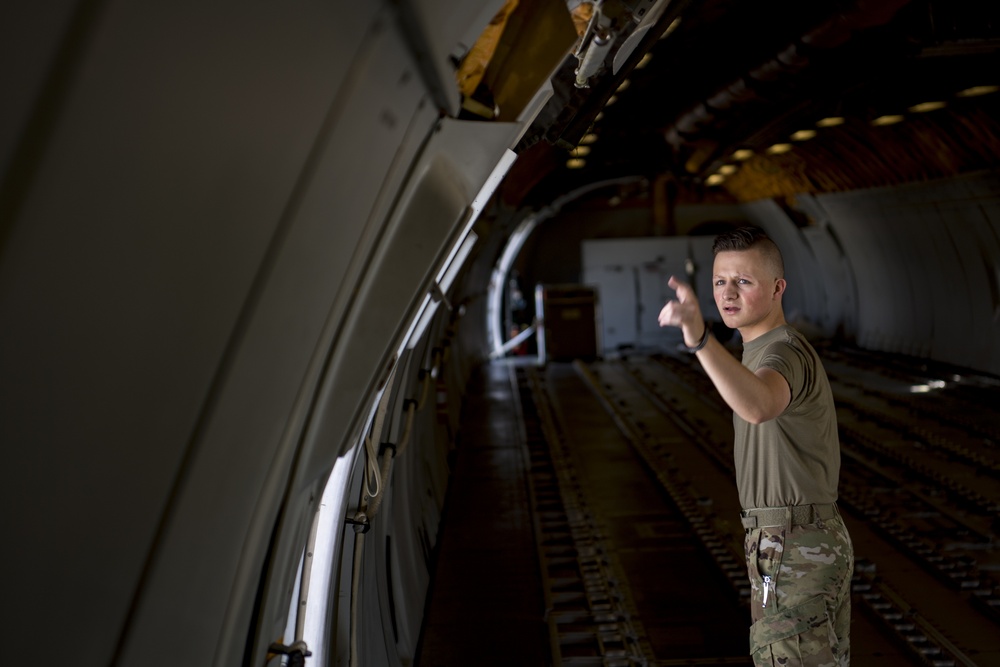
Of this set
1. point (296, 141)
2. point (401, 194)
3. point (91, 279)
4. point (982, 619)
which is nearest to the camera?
point (91, 279)

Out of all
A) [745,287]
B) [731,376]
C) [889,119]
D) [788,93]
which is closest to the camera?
[731,376]

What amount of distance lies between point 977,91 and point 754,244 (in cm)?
894

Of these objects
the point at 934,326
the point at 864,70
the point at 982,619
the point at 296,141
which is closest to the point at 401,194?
the point at 296,141

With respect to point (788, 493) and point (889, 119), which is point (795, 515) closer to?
point (788, 493)

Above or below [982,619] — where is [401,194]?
above

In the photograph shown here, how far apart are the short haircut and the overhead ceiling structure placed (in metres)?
0.63

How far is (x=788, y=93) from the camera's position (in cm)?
1048

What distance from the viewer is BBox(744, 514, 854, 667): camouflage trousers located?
2986mm

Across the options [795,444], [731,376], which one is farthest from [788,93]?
[731,376]

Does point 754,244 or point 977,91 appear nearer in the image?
point 754,244

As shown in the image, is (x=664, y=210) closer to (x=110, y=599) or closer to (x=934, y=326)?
(x=934, y=326)

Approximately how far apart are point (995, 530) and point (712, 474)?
9.32 ft

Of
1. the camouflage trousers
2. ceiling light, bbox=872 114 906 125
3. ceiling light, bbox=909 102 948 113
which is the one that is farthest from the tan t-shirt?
ceiling light, bbox=872 114 906 125

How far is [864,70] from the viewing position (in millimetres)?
9484
